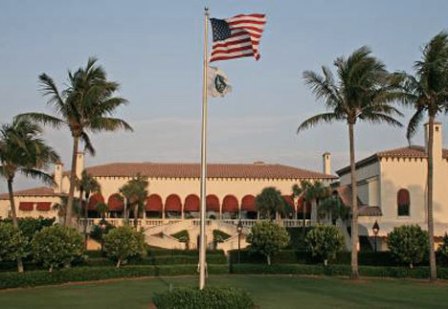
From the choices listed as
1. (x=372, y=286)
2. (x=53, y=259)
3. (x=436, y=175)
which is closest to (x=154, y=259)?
(x=53, y=259)

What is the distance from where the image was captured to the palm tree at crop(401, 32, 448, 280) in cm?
3116

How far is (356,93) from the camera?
34312mm

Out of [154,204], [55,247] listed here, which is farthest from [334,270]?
[154,204]

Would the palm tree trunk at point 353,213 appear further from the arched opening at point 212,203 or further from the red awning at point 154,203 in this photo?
the red awning at point 154,203

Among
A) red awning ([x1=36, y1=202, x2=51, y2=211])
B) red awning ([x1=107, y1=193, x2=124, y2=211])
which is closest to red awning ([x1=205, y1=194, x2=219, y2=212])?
red awning ([x1=107, y1=193, x2=124, y2=211])

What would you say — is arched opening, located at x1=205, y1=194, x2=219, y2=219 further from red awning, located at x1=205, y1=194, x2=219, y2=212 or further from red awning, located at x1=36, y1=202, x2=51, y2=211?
red awning, located at x1=36, y1=202, x2=51, y2=211

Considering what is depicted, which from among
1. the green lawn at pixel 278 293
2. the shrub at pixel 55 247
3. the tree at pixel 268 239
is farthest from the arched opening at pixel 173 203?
the shrub at pixel 55 247

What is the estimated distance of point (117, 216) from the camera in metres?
69.1

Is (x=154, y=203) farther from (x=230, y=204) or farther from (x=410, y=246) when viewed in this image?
(x=410, y=246)

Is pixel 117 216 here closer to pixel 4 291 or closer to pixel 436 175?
pixel 436 175

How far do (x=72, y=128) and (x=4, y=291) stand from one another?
9.41 m

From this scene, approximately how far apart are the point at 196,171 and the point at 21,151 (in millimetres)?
37523

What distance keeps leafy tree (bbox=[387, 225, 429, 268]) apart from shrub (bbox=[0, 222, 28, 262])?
71.1ft

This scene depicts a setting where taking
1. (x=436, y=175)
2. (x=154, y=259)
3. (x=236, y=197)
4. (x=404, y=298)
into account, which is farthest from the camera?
(x=236, y=197)
